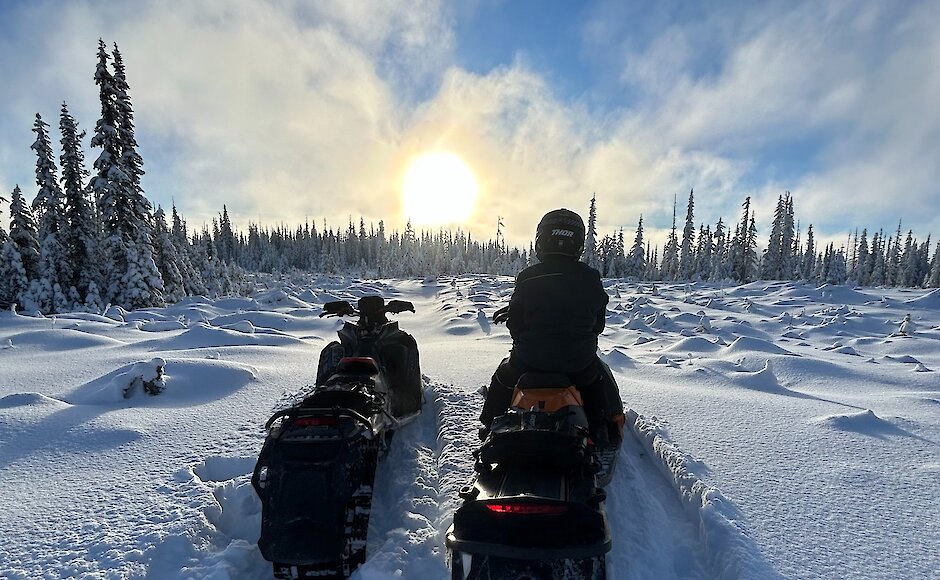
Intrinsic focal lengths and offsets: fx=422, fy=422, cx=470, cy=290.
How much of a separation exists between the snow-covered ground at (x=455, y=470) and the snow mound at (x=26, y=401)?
0.02 metres

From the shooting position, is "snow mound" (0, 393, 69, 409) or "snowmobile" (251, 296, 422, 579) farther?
"snow mound" (0, 393, 69, 409)

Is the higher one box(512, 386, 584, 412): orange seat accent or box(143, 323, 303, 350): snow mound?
box(512, 386, 584, 412): orange seat accent

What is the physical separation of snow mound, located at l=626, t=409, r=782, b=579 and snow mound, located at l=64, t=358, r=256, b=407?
16.2 feet

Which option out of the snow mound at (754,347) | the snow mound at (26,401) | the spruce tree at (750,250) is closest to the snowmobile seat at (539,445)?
the snow mound at (26,401)

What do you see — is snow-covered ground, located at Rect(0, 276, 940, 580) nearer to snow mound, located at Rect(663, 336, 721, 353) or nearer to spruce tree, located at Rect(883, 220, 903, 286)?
snow mound, located at Rect(663, 336, 721, 353)

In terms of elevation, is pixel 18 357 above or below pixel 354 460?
below

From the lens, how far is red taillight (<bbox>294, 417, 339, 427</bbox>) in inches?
99.0

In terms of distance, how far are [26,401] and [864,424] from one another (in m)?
8.16

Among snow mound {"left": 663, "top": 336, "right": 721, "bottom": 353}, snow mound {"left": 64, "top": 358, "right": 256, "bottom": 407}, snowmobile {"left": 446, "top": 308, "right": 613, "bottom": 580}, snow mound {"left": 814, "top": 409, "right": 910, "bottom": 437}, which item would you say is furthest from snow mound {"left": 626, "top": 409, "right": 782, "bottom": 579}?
snow mound {"left": 663, "top": 336, "right": 721, "bottom": 353}

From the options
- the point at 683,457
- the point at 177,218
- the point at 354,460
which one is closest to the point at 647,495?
the point at 683,457

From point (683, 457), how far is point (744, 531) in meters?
0.92

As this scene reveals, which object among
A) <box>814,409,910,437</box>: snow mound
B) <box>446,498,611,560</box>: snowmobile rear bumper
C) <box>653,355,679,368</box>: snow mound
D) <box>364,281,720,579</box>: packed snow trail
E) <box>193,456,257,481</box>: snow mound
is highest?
<box>446,498,611,560</box>: snowmobile rear bumper

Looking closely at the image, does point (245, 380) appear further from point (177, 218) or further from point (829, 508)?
point (177, 218)

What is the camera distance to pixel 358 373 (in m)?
3.71
